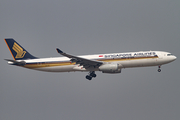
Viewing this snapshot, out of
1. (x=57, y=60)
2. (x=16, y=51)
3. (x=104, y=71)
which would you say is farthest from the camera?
(x=16, y=51)

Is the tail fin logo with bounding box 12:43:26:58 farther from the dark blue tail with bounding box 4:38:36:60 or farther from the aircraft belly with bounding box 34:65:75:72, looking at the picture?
the aircraft belly with bounding box 34:65:75:72

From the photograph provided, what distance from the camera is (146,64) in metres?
50.3

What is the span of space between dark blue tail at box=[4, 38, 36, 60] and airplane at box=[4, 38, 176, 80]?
132 cm

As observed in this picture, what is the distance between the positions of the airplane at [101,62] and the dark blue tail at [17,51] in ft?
4.33

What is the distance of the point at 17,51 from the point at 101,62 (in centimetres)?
2010

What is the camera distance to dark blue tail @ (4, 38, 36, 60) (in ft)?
184

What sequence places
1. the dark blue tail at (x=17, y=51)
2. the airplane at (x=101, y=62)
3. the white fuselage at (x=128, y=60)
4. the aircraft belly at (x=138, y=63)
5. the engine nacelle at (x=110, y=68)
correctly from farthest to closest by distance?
1. the dark blue tail at (x=17, y=51)
2. the white fuselage at (x=128, y=60)
3. the aircraft belly at (x=138, y=63)
4. the airplane at (x=101, y=62)
5. the engine nacelle at (x=110, y=68)

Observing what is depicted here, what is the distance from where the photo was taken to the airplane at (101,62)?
163ft

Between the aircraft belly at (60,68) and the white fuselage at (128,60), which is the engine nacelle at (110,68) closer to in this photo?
the white fuselage at (128,60)

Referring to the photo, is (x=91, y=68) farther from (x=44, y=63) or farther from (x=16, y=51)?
(x=16, y=51)

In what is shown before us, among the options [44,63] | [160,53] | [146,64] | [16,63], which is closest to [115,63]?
[146,64]

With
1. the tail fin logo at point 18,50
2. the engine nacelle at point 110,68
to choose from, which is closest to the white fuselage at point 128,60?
the engine nacelle at point 110,68

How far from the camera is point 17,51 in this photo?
57.1 m

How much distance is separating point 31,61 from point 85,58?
12.1m
